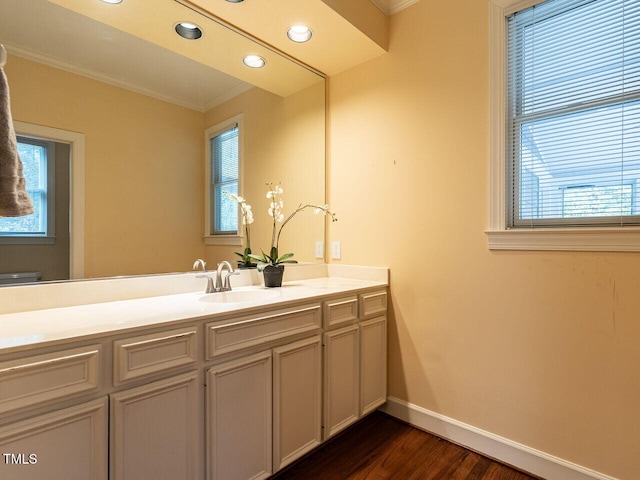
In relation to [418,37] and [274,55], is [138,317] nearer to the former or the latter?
[274,55]

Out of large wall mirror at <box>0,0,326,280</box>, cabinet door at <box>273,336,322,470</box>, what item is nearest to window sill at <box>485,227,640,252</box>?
cabinet door at <box>273,336,322,470</box>

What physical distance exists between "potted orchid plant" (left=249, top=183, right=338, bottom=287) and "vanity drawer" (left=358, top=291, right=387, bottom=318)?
49 cm

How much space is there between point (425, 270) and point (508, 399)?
2.49ft

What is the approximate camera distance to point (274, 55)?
2.13m

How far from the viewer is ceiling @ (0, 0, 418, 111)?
1.41 meters

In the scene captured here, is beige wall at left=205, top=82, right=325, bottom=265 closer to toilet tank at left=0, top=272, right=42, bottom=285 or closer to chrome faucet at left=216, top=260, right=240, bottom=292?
chrome faucet at left=216, top=260, right=240, bottom=292

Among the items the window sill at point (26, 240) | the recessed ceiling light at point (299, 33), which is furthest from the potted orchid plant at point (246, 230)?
the recessed ceiling light at point (299, 33)

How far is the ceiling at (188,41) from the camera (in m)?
1.41

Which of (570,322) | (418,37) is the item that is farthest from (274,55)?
(570,322)

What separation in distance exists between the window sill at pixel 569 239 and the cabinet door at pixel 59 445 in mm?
1779

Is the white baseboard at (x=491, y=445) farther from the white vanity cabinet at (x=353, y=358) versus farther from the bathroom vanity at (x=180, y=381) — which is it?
the bathroom vanity at (x=180, y=381)

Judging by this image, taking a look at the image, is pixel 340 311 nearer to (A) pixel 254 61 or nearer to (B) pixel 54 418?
(B) pixel 54 418

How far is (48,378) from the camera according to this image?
3.11ft

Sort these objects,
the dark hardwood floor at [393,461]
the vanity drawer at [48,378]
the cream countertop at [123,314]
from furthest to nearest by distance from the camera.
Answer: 1. the dark hardwood floor at [393,461]
2. the cream countertop at [123,314]
3. the vanity drawer at [48,378]
